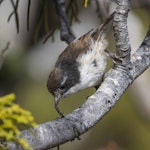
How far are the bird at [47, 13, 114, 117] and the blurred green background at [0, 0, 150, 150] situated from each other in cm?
155

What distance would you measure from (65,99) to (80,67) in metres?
2.08

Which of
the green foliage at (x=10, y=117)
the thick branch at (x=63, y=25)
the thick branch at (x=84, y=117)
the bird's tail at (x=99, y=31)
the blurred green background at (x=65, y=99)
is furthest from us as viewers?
the blurred green background at (x=65, y=99)

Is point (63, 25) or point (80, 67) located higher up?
point (63, 25)

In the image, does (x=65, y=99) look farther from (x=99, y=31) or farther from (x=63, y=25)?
(x=63, y=25)

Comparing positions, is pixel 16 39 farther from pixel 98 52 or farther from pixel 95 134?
pixel 98 52

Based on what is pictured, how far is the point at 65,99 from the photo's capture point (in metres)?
5.66

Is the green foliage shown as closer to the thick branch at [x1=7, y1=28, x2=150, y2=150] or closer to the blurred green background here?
the thick branch at [x1=7, y1=28, x2=150, y2=150]

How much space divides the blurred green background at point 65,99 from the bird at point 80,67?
5.07 ft

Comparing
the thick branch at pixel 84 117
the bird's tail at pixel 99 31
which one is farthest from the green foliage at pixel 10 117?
the bird's tail at pixel 99 31

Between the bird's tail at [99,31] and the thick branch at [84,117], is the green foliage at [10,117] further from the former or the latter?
the bird's tail at [99,31]

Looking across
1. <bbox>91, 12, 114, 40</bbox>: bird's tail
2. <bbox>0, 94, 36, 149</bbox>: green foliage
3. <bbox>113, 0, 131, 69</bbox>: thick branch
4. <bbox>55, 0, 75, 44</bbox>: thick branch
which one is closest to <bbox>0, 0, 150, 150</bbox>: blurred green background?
<bbox>91, 12, 114, 40</bbox>: bird's tail

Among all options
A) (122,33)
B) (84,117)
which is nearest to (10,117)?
(84,117)

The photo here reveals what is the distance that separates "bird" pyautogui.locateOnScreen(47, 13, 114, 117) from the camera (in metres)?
3.45

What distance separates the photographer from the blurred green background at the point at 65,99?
5.40 meters
